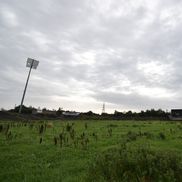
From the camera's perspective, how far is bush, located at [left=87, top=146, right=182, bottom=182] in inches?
273

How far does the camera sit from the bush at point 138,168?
6.93 meters

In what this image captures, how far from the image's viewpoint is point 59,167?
928 centimetres

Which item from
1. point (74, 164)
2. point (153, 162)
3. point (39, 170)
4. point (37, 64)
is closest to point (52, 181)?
point (39, 170)

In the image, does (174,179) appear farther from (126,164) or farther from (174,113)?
(174,113)

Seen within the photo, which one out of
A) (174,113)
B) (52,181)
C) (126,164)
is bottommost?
(52,181)

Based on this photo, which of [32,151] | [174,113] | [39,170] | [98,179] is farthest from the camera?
[174,113]

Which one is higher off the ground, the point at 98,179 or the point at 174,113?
the point at 174,113

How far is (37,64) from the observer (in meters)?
52.7

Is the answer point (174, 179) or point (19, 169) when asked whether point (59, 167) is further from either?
point (174, 179)

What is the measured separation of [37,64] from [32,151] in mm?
41955

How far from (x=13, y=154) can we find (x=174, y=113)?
66.0 meters

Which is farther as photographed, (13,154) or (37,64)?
(37,64)

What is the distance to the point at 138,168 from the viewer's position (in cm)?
731

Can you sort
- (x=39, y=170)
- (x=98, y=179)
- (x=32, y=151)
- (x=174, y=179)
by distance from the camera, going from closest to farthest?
(x=174, y=179), (x=98, y=179), (x=39, y=170), (x=32, y=151)
